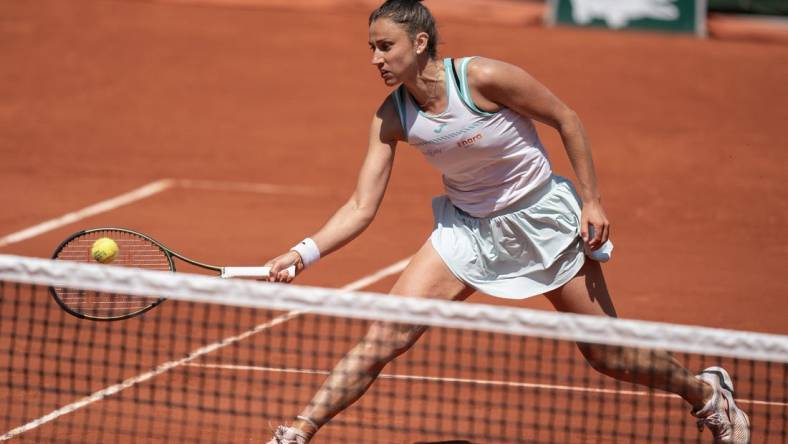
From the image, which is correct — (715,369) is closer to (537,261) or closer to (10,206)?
(537,261)

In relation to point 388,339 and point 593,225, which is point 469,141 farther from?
point 388,339

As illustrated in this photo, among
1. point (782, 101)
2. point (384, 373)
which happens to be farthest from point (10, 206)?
point (782, 101)

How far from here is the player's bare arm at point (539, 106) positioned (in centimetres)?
459

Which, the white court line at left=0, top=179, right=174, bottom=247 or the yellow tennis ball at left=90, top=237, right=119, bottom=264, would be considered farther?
the white court line at left=0, top=179, right=174, bottom=247

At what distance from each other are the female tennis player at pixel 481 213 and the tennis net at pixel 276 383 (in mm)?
170

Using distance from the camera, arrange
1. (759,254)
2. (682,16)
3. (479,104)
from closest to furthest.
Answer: (479,104) → (759,254) → (682,16)

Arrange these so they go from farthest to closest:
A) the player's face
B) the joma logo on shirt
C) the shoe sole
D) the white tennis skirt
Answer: the shoe sole → the white tennis skirt → the joma logo on shirt → the player's face

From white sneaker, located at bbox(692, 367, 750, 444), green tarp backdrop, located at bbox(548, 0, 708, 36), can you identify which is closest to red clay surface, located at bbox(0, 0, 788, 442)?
green tarp backdrop, located at bbox(548, 0, 708, 36)

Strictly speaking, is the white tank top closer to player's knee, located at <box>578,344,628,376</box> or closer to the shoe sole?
player's knee, located at <box>578,344,628,376</box>

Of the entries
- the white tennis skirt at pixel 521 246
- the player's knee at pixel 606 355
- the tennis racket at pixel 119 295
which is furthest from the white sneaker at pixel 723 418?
the tennis racket at pixel 119 295

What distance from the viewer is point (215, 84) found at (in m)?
13.9

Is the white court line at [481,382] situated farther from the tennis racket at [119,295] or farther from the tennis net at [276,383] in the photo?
the tennis racket at [119,295]

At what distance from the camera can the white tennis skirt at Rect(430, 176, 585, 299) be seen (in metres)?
4.82

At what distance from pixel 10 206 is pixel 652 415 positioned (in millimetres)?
6263
